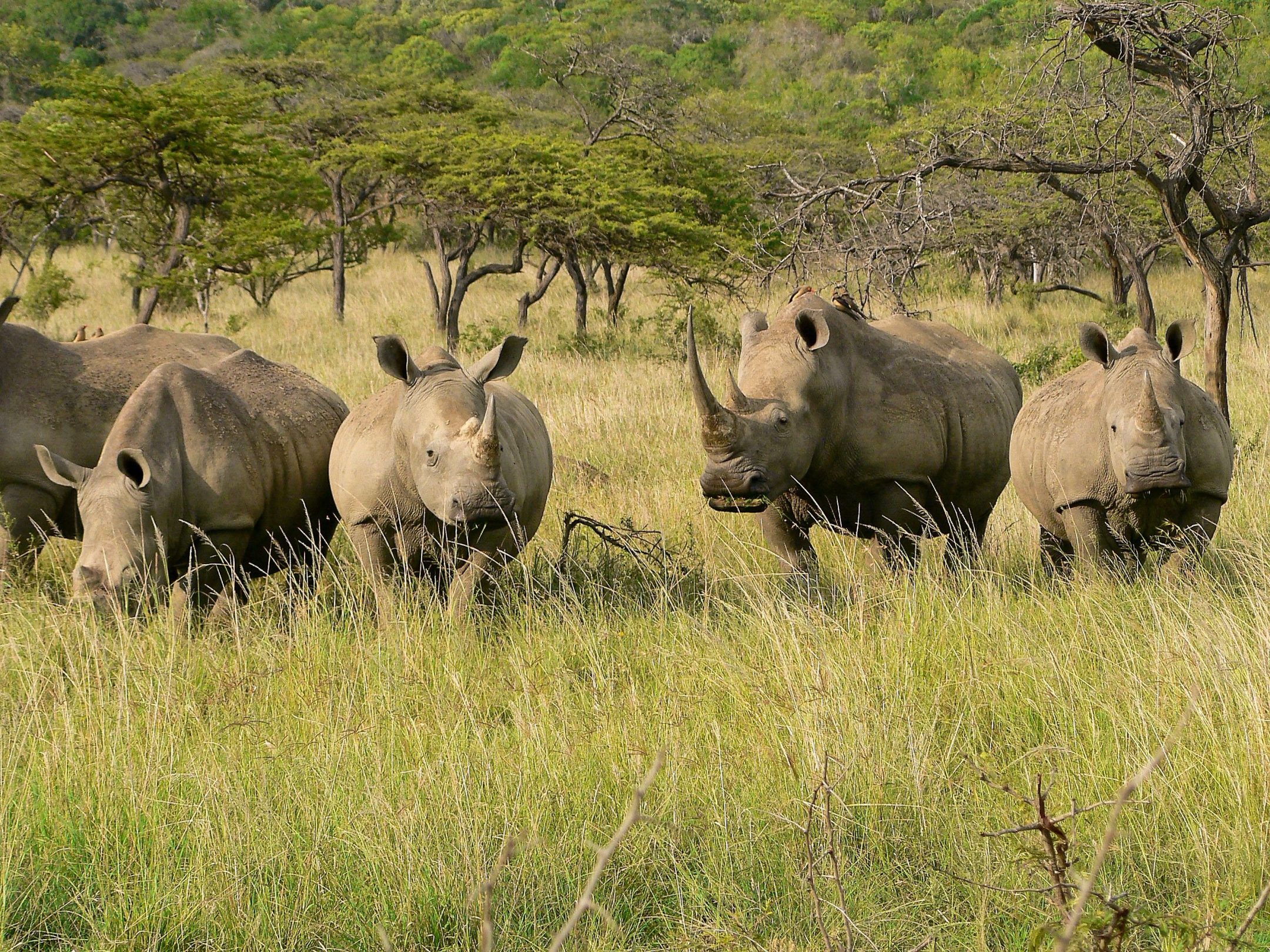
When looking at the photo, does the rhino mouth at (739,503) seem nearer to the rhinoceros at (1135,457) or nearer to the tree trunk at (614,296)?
the rhinoceros at (1135,457)

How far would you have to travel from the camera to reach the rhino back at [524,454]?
543 cm

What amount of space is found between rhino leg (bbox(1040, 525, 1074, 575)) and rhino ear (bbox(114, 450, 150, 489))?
3.86 metres

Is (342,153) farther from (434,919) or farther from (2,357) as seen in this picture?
(434,919)

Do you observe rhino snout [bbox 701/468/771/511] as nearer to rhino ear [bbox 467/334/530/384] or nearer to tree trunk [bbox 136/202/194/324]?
rhino ear [bbox 467/334/530/384]

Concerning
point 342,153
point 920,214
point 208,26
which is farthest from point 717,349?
point 208,26

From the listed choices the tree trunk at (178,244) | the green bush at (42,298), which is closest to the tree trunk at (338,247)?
the green bush at (42,298)

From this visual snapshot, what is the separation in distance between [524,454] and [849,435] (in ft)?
4.52

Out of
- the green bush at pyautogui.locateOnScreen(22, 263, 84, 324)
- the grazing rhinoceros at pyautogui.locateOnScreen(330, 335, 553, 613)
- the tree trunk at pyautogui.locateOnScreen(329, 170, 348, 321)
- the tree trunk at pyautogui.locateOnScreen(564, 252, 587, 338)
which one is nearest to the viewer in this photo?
the grazing rhinoceros at pyautogui.locateOnScreen(330, 335, 553, 613)

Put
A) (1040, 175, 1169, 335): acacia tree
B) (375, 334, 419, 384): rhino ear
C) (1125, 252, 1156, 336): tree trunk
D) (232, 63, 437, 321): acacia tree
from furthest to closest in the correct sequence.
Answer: (232, 63, 437, 321): acacia tree, (1040, 175, 1169, 335): acacia tree, (1125, 252, 1156, 336): tree trunk, (375, 334, 419, 384): rhino ear

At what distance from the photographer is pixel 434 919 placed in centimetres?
306

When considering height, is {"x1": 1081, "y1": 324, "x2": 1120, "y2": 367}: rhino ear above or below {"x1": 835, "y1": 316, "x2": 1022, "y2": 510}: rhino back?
above

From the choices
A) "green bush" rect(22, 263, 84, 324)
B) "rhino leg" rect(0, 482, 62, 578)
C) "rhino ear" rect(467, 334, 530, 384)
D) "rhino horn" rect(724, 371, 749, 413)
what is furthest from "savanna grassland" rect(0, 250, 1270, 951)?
"green bush" rect(22, 263, 84, 324)

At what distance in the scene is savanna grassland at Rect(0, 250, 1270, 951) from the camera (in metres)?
3.07

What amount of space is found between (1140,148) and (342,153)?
1414cm
